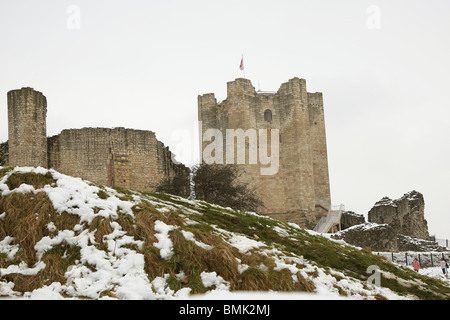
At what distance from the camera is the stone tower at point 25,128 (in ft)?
103

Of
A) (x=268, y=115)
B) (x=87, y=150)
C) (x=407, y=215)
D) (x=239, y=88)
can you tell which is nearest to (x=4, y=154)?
(x=87, y=150)

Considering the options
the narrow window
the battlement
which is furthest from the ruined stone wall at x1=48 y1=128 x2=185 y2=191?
the narrow window

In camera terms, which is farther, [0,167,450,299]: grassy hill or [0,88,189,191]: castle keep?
[0,88,189,191]: castle keep

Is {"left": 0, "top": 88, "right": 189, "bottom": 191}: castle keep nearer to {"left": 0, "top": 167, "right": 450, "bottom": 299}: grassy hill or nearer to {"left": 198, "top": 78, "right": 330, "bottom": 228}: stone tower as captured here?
{"left": 198, "top": 78, "right": 330, "bottom": 228}: stone tower

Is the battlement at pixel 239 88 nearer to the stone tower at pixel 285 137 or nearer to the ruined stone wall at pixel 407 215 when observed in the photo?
the stone tower at pixel 285 137

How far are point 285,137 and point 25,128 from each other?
16734 millimetres

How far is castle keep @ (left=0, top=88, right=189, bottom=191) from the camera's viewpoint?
31.6 metres

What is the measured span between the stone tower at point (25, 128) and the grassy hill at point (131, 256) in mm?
20858

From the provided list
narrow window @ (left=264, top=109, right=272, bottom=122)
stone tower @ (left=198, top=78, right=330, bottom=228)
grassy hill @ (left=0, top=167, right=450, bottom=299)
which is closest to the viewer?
grassy hill @ (left=0, top=167, right=450, bottom=299)

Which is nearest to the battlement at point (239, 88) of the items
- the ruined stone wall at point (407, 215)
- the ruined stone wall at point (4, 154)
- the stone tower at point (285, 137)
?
the stone tower at point (285, 137)

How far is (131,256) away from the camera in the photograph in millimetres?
8906

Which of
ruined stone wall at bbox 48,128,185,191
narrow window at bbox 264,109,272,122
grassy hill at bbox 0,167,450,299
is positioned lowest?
grassy hill at bbox 0,167,450,299

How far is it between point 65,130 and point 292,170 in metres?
14.7
